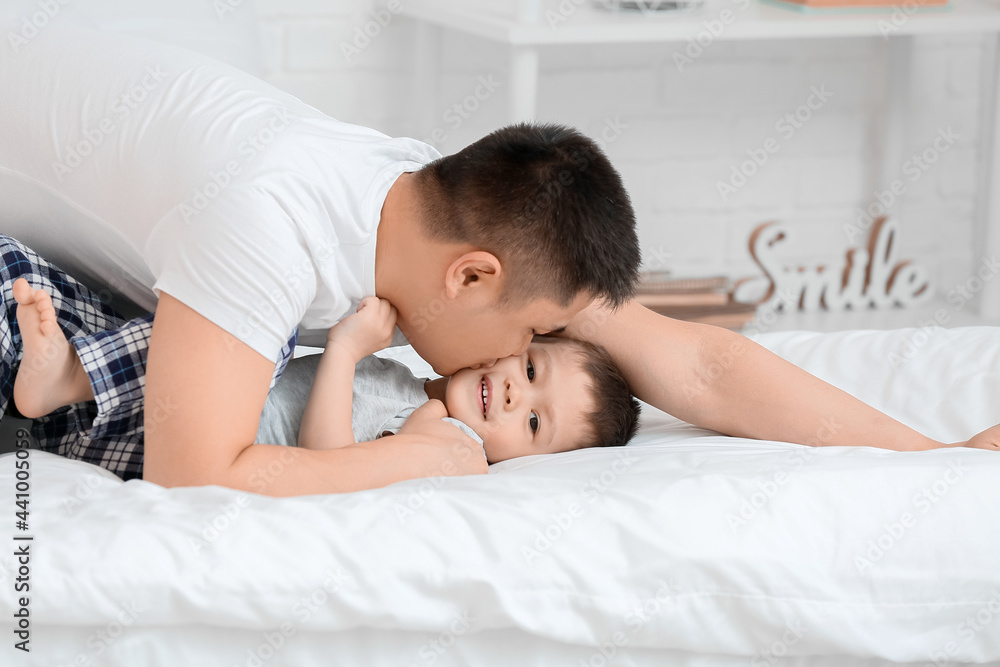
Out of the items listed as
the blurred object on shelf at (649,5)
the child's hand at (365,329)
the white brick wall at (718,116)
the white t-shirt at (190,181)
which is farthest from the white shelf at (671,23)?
the child's hand at (365,329)

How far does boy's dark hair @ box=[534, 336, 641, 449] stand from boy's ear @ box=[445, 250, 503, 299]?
0.21 meters

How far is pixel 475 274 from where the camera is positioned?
0.91 metres

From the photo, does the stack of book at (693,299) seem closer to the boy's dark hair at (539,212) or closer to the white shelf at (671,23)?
the white shelf at (671,23)

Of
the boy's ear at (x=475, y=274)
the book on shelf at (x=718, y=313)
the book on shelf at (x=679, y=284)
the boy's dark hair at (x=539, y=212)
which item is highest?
the boy's dark hair at (x=539, y=212)

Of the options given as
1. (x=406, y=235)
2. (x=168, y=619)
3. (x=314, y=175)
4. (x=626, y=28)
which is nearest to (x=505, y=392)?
(x=406, y=235)

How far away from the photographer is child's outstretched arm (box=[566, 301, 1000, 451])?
102 centimetres

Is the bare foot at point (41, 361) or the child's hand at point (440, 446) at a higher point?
the bare foot at point (41, 361)

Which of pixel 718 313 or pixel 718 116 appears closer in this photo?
pixel 718 313

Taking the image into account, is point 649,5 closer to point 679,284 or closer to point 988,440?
point 679,284

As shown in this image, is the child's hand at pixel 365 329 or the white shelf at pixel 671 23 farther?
the white shelf at pixel 671 23

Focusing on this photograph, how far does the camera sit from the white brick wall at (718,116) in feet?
6.80

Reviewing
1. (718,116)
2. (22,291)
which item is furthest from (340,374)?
(718,116)

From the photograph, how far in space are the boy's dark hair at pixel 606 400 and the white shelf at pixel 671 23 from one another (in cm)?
78

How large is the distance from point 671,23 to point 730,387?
0.99m
